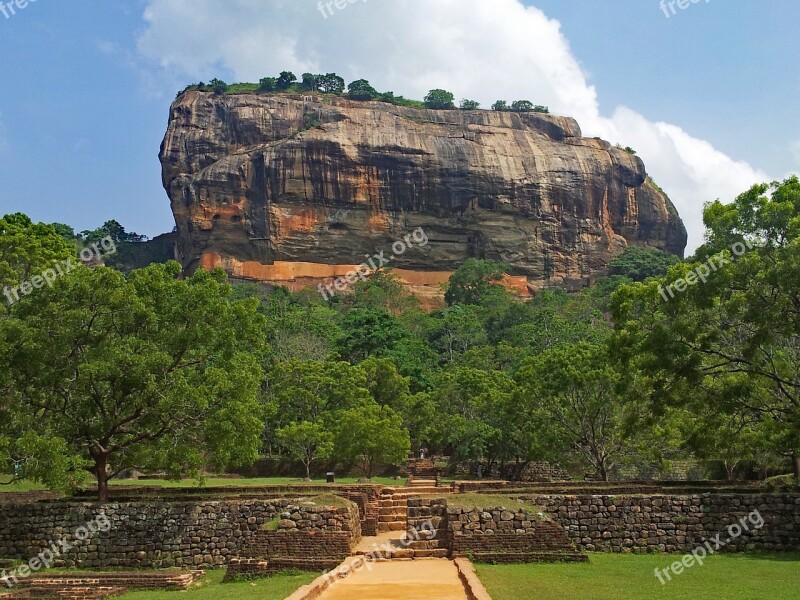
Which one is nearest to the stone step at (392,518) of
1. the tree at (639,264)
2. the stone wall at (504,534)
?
the stone wall at (504,534)

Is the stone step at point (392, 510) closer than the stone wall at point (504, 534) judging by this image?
No

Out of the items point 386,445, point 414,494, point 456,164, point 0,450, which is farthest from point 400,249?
point 0,450

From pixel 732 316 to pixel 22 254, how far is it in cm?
2510

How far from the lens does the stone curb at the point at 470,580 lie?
11.6 meters

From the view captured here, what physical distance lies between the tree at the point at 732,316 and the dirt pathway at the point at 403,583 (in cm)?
770

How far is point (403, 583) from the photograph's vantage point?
44.8 ft

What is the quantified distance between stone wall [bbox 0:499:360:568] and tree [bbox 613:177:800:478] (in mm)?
8507

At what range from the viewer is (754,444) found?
70.2 ft

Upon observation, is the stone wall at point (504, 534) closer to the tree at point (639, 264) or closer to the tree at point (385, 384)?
the tree at point (385, 384)

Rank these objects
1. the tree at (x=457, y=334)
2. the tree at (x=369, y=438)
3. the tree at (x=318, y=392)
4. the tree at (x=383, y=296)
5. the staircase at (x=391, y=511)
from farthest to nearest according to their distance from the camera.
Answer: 1. the tree at (x=383, y=296)
2. the tree at (x=457, y=334)
3. the tree at (x=318, y=392)
4. the tree at (x=369, y=438)
5. the staircase at (x=391, y=511)

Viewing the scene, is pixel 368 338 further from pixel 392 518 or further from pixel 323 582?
pixel 323 582

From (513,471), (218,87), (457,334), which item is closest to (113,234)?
(218,87)

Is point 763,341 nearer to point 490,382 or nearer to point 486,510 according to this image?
point 486,510

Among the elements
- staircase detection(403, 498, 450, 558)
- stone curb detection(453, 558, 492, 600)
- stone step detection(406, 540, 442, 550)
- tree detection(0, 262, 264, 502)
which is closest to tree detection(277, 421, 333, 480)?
tree detection(0, 262, 264, 502)
